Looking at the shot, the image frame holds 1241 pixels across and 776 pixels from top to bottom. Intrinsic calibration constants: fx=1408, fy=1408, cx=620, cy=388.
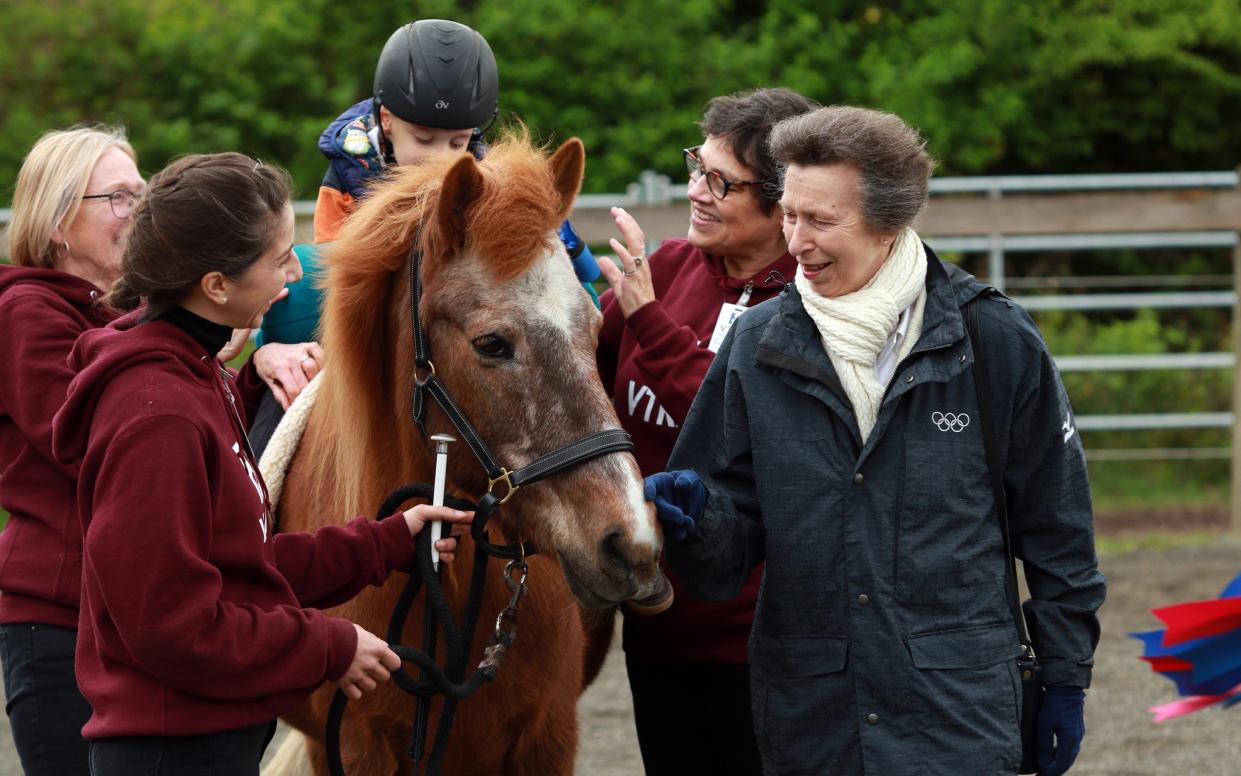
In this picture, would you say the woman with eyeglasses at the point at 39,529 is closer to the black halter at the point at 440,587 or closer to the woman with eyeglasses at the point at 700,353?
the black halter at the point at 440,587

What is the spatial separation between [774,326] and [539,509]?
0.59m

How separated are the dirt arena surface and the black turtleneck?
108 inches

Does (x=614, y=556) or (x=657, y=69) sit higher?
(x=614, y=556)

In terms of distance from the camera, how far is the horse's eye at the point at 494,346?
262cm

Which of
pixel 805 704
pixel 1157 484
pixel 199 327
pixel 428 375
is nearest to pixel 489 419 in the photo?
pixel 428 375

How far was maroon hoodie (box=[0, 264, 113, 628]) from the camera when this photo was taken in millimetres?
2672

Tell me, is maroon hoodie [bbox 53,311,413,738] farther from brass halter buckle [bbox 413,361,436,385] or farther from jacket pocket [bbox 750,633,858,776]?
jacket pocket [bbox 750,633,858,776]

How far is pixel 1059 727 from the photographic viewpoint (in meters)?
2.64

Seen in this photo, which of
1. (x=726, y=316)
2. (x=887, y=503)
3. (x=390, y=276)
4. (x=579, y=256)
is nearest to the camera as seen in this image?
(x=887, y=503)

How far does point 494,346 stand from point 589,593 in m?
0.49

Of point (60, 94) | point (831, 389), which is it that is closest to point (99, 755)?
point (831, 389)

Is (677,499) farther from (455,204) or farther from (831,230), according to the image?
(455,204)

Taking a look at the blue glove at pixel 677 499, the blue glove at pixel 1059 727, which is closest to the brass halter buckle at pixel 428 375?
the blue glove at pixel 677 499

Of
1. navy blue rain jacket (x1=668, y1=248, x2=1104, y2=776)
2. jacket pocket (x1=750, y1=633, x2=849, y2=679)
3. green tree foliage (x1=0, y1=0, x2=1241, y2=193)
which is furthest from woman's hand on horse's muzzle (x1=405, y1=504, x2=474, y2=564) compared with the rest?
green tree foliage (x1=0, y1=0, x2=1241, y2=193)
